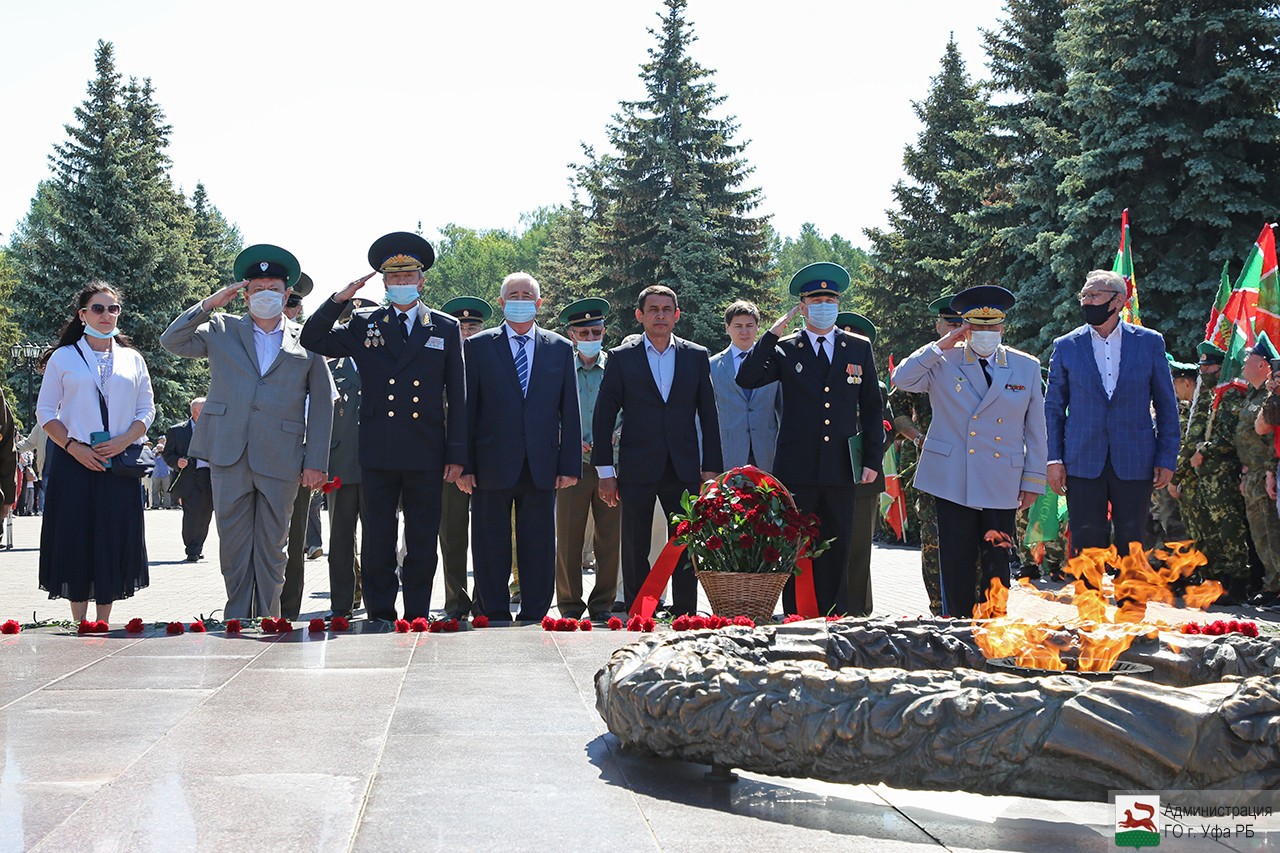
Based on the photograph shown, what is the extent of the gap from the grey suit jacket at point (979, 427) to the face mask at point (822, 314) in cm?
67

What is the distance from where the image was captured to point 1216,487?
12.4 metres

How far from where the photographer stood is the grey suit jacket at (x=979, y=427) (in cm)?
823

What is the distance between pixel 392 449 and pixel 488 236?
12006 centimetres

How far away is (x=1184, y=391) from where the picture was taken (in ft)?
43.3

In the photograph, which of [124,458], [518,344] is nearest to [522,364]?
[518,344]

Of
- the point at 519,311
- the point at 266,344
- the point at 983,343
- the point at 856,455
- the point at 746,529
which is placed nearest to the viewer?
the point at 746,529

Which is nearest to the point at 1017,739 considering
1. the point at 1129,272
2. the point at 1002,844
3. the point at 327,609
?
the point at 1002,844

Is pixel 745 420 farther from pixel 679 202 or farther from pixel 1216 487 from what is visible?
pixel 679 202

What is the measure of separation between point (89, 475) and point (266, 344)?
4.25 feet

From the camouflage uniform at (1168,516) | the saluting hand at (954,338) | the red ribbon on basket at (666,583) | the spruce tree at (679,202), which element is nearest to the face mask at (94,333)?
the red ribbon on basket at (666,583)

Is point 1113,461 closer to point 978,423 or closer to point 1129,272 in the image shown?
point 978,423

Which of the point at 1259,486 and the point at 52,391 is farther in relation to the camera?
the point at 1259,486

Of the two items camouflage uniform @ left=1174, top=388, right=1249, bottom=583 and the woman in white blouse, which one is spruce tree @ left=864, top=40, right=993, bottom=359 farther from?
the woman in white blouse

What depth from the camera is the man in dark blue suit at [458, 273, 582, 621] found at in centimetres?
904
